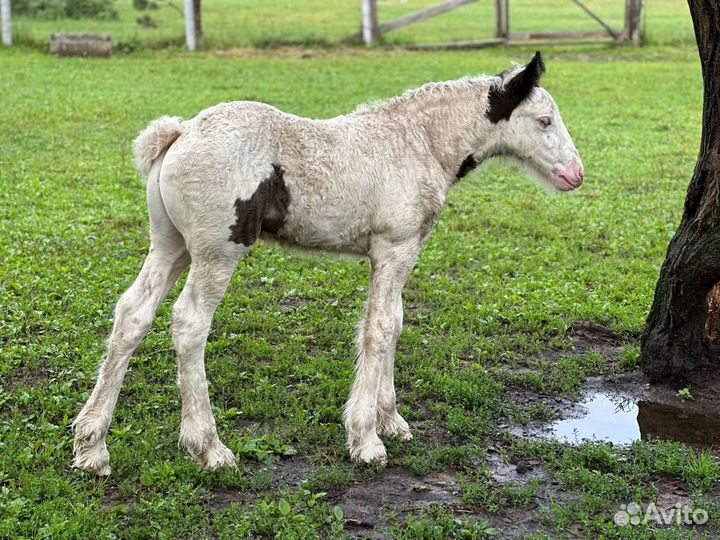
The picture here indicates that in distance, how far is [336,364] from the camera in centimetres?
642

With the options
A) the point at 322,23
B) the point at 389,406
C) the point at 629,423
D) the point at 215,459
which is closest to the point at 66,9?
the point at 322,23

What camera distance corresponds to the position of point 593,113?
15375 mm

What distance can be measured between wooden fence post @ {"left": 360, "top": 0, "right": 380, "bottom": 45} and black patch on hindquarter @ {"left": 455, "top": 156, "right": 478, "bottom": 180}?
1751 centimetres

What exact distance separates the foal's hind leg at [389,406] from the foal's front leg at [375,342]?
211 mm

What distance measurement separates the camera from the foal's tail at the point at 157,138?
486cm

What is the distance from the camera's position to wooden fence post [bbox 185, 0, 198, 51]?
20.8 metres

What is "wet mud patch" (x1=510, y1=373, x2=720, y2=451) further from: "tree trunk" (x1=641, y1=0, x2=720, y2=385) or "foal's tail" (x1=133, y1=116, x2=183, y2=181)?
"foal's tail" (x1=133, y1=116, x2=183, y2=181)

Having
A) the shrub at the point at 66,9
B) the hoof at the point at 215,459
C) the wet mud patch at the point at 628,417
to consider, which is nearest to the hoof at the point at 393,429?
the wet mud patch at the point at 628,417

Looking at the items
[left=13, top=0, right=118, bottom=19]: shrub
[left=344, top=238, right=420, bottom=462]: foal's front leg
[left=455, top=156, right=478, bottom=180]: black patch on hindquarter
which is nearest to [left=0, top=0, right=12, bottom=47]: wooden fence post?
[left=13, top=0, right=118, bottom=19]: shrub

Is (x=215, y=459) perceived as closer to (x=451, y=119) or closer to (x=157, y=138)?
(x=157, y=138)

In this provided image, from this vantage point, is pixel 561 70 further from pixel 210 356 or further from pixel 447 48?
pixel 210 356

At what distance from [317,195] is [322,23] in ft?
72.9

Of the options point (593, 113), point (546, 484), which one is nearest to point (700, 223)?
point (546, 484)

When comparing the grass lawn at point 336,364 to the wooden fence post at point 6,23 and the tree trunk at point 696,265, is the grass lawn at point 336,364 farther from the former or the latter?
the wooden fence post at point 6,23
